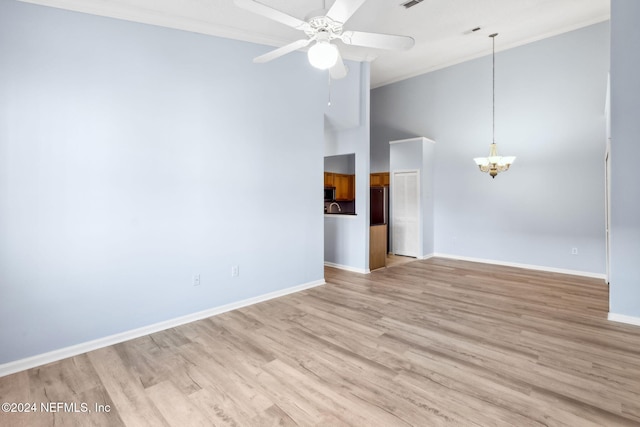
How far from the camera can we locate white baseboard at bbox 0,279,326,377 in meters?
2.55

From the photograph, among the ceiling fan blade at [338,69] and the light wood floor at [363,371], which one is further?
the ceiling fan blade at [338,69]

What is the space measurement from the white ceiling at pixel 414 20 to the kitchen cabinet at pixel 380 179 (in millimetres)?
2534

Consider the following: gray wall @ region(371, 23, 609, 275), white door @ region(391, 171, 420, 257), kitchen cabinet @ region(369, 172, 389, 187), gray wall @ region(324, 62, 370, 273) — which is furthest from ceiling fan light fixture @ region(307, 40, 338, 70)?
kitchen cabinet @ region(369, 172, 389, 187)

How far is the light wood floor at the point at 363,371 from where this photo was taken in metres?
1.97

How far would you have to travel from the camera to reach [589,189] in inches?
205

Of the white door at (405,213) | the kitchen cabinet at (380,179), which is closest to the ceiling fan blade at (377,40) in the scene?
the white door at (405,213)

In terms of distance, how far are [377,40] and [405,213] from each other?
16.8 feet

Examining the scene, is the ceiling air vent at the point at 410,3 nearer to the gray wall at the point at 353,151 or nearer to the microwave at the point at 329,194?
the gray wall at the point at 353,151

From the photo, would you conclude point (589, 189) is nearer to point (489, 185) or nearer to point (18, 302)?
point (489, 185)

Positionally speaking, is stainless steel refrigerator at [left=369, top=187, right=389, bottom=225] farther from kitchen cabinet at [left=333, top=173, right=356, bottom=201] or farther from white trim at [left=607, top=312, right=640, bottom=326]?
white trim at [left=607, top=312, right=640, bottom=326]

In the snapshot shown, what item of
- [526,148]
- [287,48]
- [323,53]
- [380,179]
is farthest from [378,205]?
[323,53]

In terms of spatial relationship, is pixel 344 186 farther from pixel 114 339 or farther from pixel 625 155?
pixel 114 339

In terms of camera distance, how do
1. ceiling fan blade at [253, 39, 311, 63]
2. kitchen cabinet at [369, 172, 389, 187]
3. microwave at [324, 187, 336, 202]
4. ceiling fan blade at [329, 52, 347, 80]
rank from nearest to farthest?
1. ceiling fan blade at [253, 39, 311, 63]
2. ceiling fan blade at [329, 52, 347, 80]
3. kitchen cabinet at [369, 172, 389, 187]
4. microwave at [324, 187, 336, 202]

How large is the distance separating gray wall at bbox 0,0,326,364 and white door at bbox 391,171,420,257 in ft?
11.7
